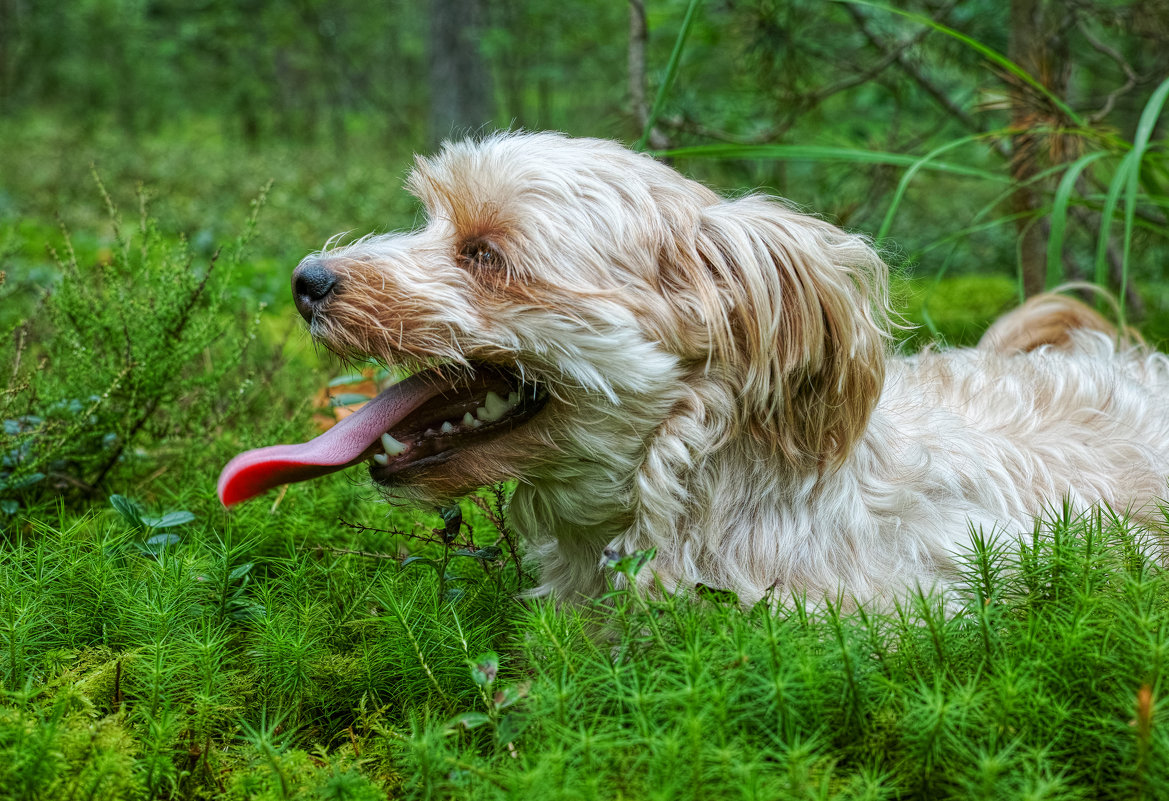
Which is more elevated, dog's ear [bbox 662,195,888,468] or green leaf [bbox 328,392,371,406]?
dog's ear [bbox 662,195,888,468]

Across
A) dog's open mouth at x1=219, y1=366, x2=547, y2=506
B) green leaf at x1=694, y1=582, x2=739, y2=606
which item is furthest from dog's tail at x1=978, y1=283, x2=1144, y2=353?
dog's open mouth at x1=219, y1=366, x2=547, y2=506

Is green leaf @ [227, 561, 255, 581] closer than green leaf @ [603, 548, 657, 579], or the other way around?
green leaf @ [603, 548, 657, 579]

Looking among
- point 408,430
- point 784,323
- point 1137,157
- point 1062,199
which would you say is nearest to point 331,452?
point 408,430

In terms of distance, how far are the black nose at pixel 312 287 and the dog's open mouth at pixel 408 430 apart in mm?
354

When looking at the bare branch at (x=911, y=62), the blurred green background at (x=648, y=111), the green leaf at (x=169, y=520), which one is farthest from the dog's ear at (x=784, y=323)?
the bare branch at (x=911, y=62)

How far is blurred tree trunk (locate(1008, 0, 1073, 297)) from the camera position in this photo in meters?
4.77

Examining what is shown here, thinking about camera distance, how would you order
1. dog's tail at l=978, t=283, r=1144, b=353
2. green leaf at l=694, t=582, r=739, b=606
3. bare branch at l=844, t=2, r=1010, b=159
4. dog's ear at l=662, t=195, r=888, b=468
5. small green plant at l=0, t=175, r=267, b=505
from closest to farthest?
green leaf at l=694, t=582, r=739, b=606 < dog's ear at l=662, t=195, r=888, b=468 < small green plant at l=0, t=175, r=267, b=505 < dog's tail at l=978, t=283, r=1144, b=353 < bare branch at l=844, t=2, r=1010, b=159

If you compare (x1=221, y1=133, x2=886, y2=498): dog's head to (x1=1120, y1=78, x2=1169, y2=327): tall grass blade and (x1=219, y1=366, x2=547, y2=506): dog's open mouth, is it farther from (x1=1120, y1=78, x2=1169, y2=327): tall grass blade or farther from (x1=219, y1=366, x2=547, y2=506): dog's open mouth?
(x1=1120, y1=78, x2=1169, y2=327): tall grass blade

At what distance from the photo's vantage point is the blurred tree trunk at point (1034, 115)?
4.77 m

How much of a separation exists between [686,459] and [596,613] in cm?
56

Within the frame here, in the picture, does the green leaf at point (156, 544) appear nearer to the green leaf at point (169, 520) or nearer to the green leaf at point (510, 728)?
the green leaf at point (169, 520)

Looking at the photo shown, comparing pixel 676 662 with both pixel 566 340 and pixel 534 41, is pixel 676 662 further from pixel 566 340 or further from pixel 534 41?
pixel 534 41

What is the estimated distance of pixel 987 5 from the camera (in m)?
6.87

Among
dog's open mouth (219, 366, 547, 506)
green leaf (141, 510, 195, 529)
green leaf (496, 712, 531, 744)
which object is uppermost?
dog's open mouth (219, 366, 547, 506)
